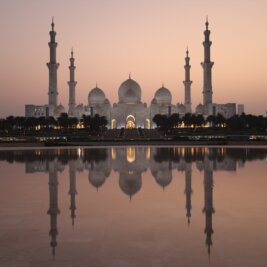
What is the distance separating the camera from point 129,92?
67.3 metres

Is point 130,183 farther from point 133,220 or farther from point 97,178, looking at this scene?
point 133,220

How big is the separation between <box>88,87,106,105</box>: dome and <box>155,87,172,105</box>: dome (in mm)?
9509

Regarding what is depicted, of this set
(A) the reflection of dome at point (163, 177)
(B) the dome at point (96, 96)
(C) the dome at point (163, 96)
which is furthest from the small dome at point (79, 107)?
(A) the reflection of dome at point (163, 177)

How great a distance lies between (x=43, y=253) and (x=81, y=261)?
557mm

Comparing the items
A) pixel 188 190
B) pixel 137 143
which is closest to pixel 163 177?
pixel 188 190

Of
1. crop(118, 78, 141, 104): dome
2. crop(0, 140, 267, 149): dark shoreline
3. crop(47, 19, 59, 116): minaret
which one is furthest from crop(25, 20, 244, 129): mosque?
crop(0, 140, 267, 149): dark shoreline

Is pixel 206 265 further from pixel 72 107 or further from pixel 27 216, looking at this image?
pixel 72 107

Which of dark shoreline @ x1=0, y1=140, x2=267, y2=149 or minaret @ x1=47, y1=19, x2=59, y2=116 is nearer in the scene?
dark shoreline @ x1=0, y1=140, x2=267, y2=149

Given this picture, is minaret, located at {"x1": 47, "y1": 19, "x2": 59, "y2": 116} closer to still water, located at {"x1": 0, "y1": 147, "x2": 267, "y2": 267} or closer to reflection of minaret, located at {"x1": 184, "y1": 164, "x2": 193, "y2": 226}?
reflection of minaret, located at {"x1": 184, "y1": 164, "x2": 193, "y2": 226}

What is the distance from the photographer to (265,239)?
203 inches

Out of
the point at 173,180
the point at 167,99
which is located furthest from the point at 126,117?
the point at 173,180

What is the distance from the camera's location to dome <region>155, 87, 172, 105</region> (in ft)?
226

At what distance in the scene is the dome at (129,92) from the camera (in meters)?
67.2

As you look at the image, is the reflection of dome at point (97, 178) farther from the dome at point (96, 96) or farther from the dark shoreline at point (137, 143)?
the dome at point (96, 96)
